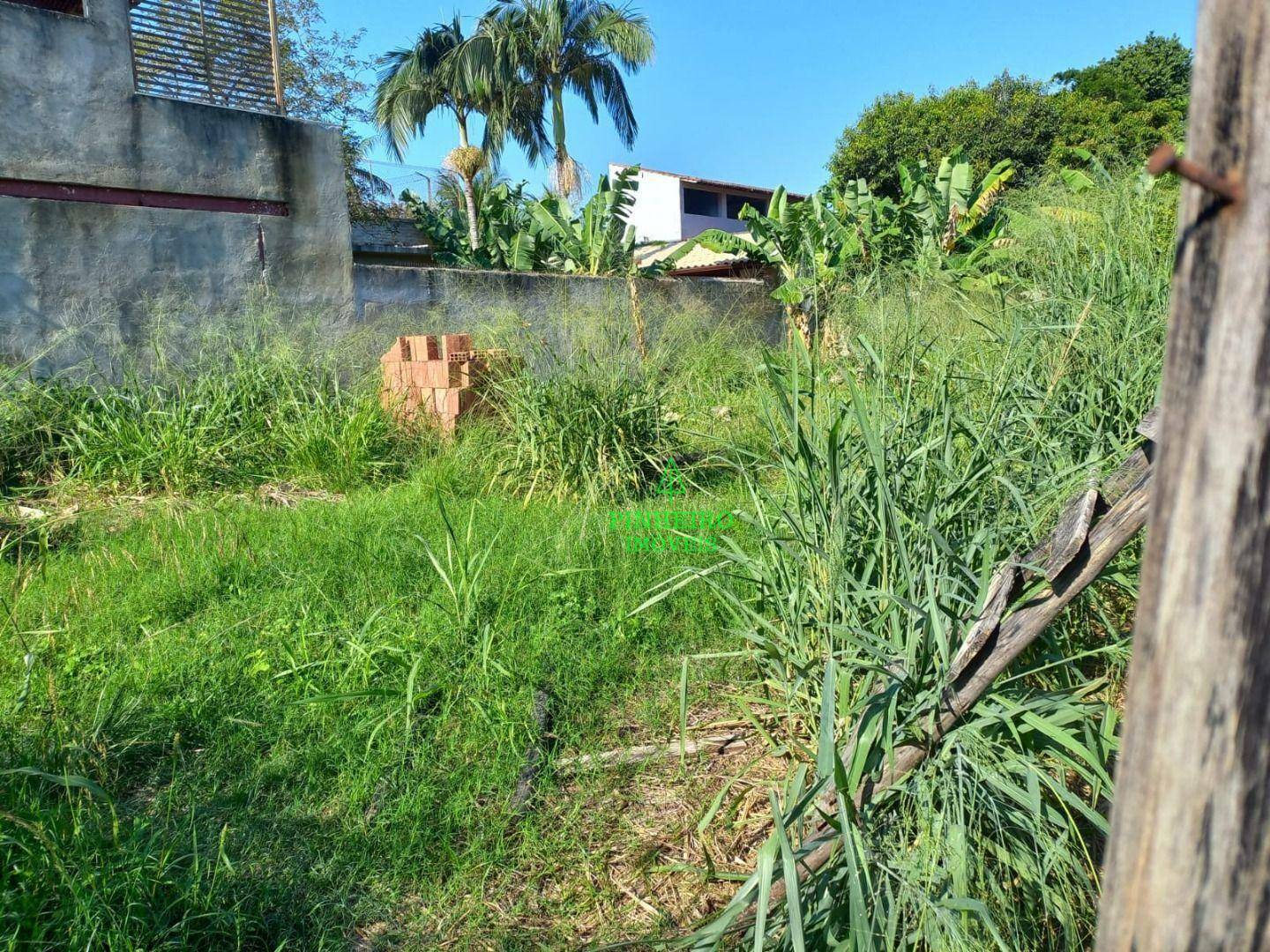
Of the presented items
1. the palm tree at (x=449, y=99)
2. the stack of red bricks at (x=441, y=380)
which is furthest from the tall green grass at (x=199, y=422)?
the palm tree at (x=449, y=99)

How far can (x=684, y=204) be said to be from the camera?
97.2 feet

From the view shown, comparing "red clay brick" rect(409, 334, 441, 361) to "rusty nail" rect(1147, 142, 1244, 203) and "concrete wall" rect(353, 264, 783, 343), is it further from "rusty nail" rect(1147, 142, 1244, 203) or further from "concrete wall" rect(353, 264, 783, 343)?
"rusty nail" rect(1147, 142, 1244, 203)

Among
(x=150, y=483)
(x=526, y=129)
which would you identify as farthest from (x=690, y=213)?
(x=150, y=483)

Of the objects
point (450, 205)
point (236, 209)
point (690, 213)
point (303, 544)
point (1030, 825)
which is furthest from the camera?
point (690, 213)

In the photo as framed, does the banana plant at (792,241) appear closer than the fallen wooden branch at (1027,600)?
No

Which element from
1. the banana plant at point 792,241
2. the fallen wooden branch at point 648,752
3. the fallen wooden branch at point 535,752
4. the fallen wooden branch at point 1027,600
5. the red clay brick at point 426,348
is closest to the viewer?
the fallen wooden branch at point 1027,600

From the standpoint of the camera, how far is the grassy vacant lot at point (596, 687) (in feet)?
6.10

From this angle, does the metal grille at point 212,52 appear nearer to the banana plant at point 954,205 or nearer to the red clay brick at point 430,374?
the red clay brick at point 430,374

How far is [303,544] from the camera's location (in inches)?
160

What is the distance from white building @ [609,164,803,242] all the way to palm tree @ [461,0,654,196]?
5322 mm

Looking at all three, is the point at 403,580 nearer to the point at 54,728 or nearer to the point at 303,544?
the point at 303,544

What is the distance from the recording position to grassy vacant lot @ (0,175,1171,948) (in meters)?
1.86

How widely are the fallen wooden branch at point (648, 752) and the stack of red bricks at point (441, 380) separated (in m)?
3.69

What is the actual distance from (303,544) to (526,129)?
21.9 metres
